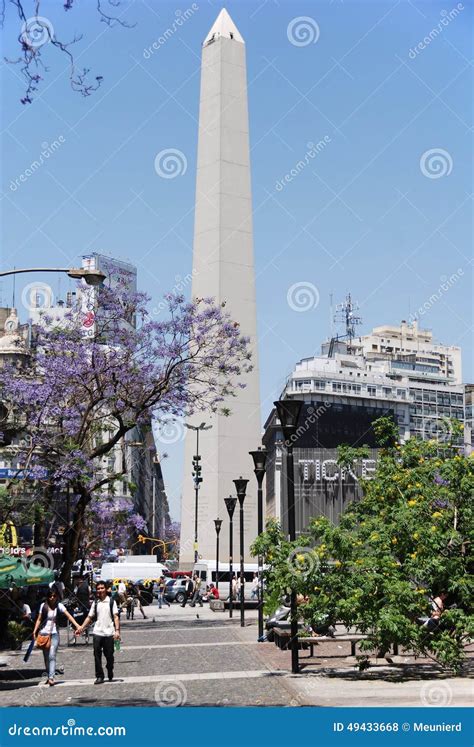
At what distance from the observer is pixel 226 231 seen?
7269 cm

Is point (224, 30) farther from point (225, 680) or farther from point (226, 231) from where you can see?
point (225, 680)

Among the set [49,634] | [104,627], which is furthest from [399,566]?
[49,634]

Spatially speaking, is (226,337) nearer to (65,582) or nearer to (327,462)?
(65,582)

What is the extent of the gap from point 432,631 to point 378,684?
1.71 meters

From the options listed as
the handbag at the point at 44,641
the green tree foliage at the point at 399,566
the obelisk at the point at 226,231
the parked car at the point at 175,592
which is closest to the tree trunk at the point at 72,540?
the green tree foliage at the point at 399,566

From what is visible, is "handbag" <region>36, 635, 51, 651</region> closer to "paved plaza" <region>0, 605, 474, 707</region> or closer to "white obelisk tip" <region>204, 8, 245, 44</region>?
"paved plaza" <region>0, 605, 474, 707</region>

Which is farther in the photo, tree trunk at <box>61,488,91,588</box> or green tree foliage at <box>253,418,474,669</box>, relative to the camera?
tree trunk at <box>61,488,91,588</box>

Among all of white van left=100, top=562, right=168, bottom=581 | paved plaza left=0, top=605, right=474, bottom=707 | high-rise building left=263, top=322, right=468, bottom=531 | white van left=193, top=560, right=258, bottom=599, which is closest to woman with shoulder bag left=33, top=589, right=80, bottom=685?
paved plaza left=0, top=605, right=474, bottom=707

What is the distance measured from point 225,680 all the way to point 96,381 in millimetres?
15485

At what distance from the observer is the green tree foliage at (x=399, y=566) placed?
17016 millimetres

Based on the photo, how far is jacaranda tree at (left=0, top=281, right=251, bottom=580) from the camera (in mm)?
30906

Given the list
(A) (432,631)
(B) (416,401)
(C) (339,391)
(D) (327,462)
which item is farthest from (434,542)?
(B) (416,401)

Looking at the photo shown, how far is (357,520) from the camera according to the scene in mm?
20594

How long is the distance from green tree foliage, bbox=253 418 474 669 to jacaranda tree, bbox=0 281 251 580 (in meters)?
12.5
